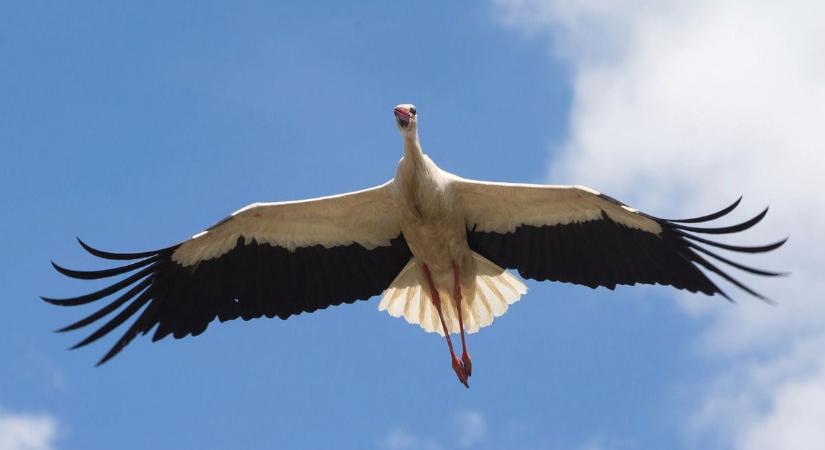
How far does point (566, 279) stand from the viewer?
10133 millimetres

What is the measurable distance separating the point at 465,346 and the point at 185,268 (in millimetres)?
2421

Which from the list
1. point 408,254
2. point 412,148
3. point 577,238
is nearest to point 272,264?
point 408,254

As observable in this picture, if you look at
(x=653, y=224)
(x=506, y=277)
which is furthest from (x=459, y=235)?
(x=653, y=224)

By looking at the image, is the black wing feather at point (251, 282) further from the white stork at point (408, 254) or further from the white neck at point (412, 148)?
the white neck at point (412, 148)

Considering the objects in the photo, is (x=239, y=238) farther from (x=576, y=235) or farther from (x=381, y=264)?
(x=576, y=235)

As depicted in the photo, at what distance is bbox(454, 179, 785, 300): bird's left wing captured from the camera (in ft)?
31.9

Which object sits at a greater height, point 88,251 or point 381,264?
point 381,264

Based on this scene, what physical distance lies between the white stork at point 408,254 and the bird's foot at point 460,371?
0.01 meters

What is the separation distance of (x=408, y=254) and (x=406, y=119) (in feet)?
4.37

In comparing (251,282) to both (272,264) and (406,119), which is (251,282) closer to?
(272,264)

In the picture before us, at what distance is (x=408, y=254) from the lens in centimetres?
1033

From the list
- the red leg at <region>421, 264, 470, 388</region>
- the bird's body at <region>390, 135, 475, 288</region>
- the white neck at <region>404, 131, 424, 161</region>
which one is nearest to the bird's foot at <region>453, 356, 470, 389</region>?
the red leg at <region>421, 264, 470, 388</region>

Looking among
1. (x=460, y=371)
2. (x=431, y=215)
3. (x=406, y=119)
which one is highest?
(x=406, y=119)

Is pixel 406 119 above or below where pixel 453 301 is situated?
above
